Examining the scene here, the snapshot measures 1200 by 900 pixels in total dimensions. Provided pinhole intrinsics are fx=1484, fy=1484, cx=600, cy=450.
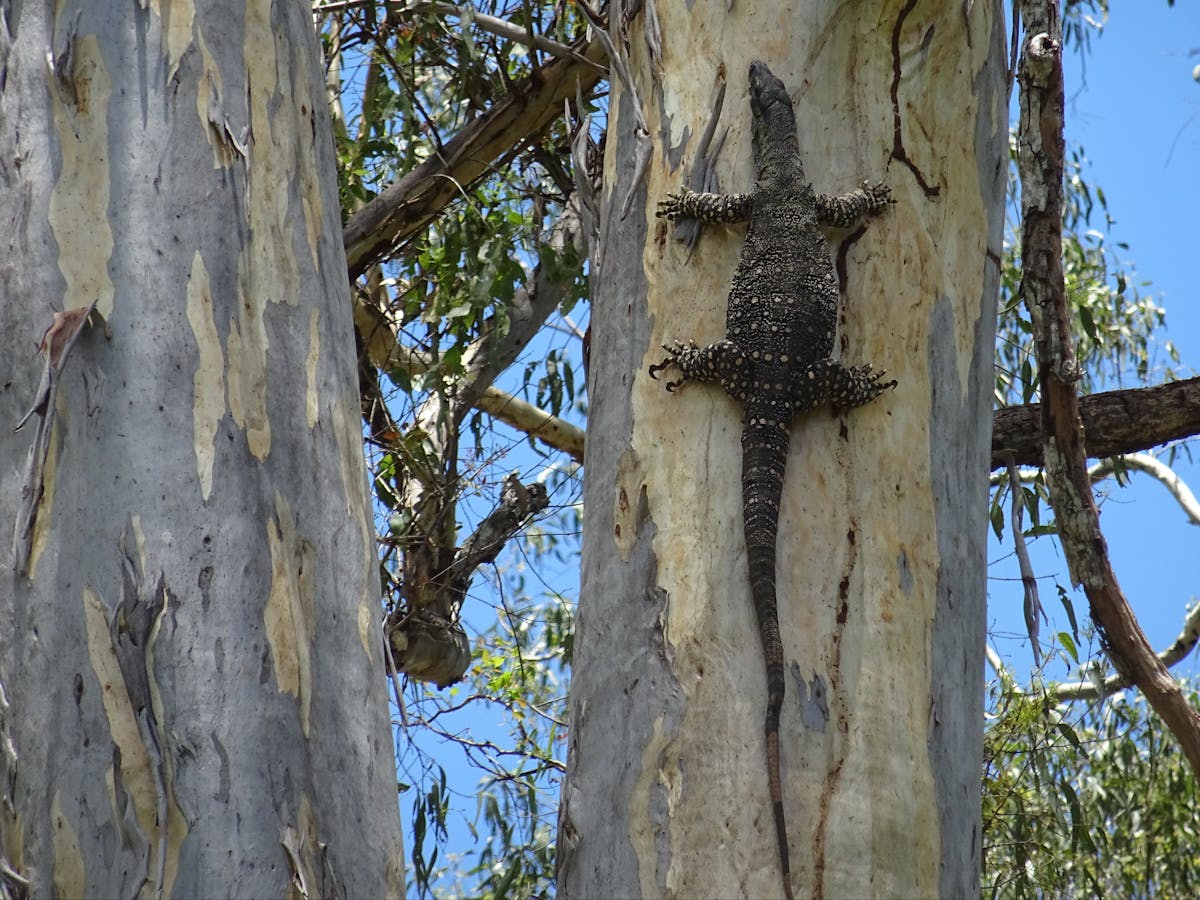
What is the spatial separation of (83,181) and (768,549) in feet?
4.25

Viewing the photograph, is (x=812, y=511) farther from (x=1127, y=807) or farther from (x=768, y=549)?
(x=1127, y=807)

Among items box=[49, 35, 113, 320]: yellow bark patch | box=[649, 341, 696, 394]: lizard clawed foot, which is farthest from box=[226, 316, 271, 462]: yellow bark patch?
box=[649, 341, 696, 394]: lizard clawed foot

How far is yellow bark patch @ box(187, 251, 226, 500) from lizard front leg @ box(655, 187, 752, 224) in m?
0.82

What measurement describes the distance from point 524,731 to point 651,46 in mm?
3794

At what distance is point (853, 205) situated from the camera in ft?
8.71

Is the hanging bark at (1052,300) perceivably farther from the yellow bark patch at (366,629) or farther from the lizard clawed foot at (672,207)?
the yellow bark patch at (366,629)

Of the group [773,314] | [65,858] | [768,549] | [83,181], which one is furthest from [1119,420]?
Answer: [65,858]

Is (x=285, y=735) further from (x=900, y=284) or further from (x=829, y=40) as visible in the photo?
(x=829, y=40)

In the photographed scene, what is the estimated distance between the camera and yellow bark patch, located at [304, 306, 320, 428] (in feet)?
8.17

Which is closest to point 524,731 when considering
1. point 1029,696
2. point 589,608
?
point 1029,696

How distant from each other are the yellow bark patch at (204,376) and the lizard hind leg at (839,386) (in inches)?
37.1

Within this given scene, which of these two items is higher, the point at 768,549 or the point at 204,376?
the point at 204,376

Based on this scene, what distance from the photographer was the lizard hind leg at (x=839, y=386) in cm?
250

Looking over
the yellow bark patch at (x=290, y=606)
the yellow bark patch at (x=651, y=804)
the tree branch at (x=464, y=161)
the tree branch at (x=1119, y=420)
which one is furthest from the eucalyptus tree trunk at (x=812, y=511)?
the tree branch at (x=464, y=161)
